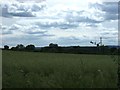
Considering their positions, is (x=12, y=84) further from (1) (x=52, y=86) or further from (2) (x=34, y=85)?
(1) (x=52, y=86)

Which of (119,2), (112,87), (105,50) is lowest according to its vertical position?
(112,87)

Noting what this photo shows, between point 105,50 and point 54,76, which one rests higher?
point 105,50

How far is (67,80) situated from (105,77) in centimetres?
157

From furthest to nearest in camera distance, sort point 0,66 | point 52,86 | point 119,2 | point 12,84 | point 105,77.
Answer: point 0,66, point 105,77, point 12,84, point 52,86, point 119,2

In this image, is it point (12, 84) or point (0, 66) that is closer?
point (12, 84)

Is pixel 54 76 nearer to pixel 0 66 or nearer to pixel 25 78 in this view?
pixel 25 78

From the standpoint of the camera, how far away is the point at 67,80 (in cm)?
1149

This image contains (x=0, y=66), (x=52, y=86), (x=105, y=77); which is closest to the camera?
(x=52, y=86)

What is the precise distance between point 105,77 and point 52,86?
8.02ft

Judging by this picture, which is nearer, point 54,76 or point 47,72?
point 54,76

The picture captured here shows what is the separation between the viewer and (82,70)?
13.5 meters

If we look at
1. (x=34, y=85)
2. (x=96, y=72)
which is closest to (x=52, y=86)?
(x=34, y=85)

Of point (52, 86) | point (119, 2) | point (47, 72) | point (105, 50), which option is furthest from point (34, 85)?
point (119, 2)

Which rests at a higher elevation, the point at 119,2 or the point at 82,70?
the point at 119,2
